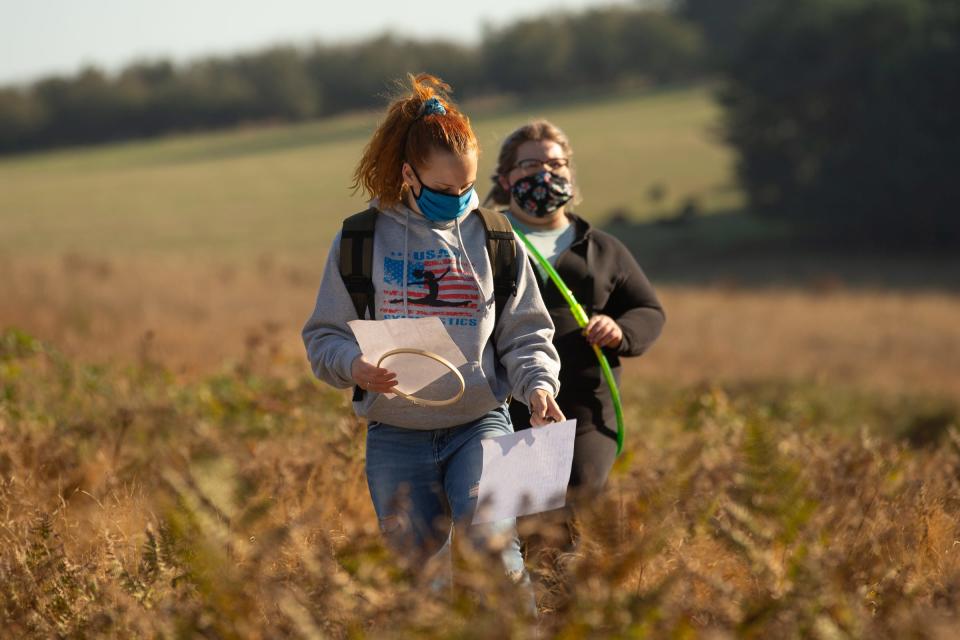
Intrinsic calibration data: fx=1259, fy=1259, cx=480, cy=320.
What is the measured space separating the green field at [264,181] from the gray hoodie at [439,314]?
3564 cm

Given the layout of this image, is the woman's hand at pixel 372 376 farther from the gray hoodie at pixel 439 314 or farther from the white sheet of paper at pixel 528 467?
the white sheet of paper at pixel 528 467

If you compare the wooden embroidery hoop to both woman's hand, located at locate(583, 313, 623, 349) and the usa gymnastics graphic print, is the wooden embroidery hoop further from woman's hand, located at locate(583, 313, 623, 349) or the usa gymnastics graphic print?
woman's hand, located at locate(583, 313, 623, 349)

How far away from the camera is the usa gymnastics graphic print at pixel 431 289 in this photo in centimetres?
370

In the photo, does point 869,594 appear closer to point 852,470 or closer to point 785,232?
point 852,470

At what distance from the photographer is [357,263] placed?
3.69 metres

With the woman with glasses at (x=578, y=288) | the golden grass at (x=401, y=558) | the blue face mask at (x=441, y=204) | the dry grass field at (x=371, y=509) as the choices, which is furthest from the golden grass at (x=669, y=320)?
the blue face mask at (x=441, y=204)

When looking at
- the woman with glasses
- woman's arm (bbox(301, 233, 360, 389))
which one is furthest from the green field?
woman's arm (bbox(301, 233, 360, 389))

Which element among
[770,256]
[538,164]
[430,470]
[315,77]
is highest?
[538,164]

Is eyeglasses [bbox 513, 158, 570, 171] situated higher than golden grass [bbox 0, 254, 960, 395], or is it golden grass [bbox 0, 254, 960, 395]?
eyeglasses [bbox 513, 158, 570, 171]

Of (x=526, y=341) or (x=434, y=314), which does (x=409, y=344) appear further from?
(x=526, y=341)

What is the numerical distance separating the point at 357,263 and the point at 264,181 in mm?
54344

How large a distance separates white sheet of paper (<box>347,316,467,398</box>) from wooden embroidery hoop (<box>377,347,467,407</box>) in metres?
0.02

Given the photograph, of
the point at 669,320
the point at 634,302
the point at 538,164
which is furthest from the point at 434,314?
the point at 669,320

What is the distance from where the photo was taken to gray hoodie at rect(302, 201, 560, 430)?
3674 millimetres
